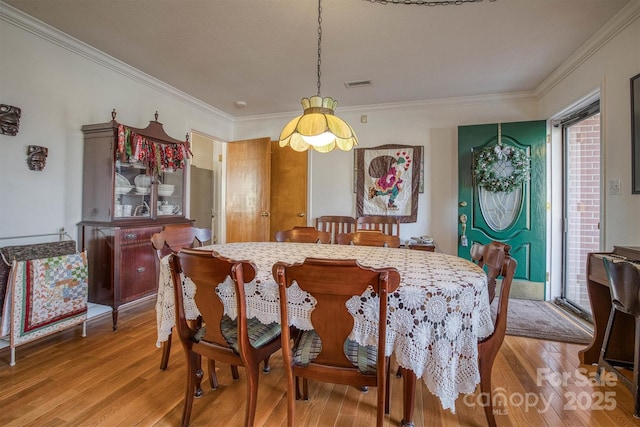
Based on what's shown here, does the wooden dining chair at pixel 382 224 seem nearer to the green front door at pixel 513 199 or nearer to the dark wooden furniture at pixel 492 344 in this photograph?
the green front door at pixel 513 199

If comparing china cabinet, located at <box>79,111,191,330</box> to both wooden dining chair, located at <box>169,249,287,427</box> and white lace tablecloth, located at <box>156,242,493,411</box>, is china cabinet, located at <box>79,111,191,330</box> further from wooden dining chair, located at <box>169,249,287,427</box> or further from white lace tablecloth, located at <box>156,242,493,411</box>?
white lace tablecloth, located at <box>156,242,493,411</box>

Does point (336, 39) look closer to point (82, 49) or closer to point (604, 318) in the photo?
point (82, 49)

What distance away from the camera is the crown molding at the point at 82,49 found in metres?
2.22

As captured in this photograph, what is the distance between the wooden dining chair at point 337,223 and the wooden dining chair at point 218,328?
2.47 m

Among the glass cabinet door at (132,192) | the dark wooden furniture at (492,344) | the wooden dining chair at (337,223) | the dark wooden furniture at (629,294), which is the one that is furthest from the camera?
the wooden dining chair at (337,223)

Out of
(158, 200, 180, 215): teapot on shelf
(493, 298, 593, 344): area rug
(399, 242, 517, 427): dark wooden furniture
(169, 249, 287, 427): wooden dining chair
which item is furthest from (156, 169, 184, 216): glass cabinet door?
(493, 298, 593, 344): area rug

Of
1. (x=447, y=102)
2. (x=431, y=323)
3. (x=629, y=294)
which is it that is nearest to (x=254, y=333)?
(x=431, y=323)

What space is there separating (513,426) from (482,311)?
0.68 m

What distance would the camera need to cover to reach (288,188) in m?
4.49

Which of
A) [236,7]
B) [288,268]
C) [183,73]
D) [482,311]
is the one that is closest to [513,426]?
[482,311]

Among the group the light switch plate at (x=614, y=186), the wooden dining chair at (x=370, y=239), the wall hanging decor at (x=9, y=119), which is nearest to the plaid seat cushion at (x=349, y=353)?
the wooden dining chair at (x=370, y=239)

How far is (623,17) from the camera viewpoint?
2.17 metres

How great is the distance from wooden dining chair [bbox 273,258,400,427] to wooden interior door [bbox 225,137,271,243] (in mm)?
3113

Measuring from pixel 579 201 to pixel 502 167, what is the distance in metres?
0.88
